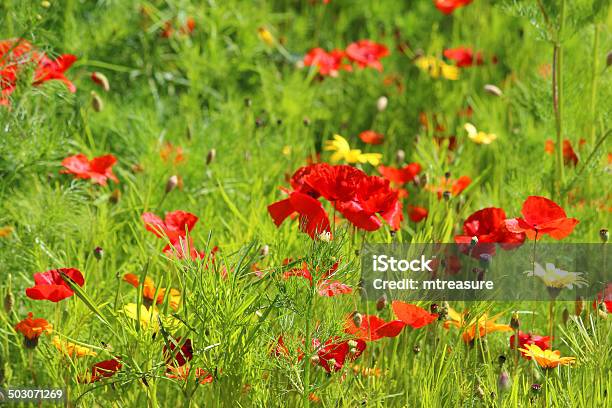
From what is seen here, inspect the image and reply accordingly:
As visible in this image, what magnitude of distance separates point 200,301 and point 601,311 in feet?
1.78

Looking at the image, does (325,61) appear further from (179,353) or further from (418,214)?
(179,353)

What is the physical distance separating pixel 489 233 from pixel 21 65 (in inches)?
33.2

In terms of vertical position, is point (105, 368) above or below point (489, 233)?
below

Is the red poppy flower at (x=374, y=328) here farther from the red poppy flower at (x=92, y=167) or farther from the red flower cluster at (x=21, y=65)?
the red flower cluster at (x=21, y=65)

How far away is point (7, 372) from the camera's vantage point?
1394 millimetres

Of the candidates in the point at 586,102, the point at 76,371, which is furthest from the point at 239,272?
the point at 586,102

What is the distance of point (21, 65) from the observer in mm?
1642

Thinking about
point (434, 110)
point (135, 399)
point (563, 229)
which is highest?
point (434, 110)

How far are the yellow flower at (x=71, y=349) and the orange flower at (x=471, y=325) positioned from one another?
49 cm

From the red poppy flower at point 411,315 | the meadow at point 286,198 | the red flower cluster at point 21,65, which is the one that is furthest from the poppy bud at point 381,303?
the red flower cluster at point 21,65

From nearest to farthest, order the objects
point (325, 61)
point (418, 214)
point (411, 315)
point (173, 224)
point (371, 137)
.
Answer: point (411, 315) < point (173, 224) < point (418, 214) < point (371, 137) < point (325, 61)

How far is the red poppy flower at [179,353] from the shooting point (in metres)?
1.17

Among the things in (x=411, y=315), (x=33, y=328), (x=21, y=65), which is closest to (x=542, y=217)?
(x=411, y=315)

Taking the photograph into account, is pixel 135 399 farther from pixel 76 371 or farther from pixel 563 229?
pixel 563 229
